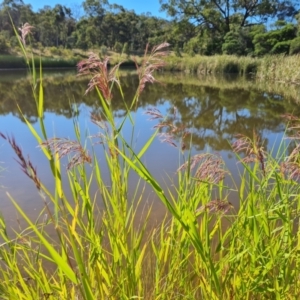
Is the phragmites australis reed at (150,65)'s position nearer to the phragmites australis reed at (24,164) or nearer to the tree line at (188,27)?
the phragmites australis reed at (24,164)

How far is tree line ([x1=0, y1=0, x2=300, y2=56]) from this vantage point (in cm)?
1750

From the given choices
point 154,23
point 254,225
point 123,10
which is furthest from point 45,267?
point 123,10

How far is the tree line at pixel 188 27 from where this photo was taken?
17.5 m

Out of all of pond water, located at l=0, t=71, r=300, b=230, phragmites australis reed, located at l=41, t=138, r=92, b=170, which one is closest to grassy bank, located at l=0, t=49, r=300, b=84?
pond water, located at l=0, t=71, r=300, b=230

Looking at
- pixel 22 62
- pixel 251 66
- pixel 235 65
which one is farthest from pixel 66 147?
pixel 22 62

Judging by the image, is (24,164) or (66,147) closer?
(24,164)

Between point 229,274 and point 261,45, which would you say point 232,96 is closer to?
point 229,274

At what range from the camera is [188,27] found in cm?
2089

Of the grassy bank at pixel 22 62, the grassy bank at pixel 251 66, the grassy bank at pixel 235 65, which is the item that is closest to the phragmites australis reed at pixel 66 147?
the grassy bank at pixel 235 65

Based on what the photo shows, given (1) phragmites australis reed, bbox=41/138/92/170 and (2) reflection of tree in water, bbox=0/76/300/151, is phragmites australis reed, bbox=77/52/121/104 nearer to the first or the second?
(1) phragmites australis reed, bbox=41/138/92/170

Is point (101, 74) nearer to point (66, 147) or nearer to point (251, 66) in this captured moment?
point (66, 147)

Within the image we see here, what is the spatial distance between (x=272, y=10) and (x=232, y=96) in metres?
16.8

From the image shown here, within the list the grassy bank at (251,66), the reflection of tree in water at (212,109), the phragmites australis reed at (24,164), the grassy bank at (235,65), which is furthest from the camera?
the grassy bank at (235,65)

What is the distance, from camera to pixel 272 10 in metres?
20.7
